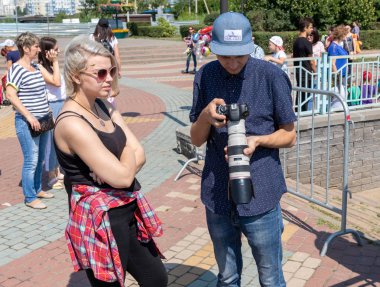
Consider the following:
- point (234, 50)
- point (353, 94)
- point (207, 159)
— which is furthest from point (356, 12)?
point (234, 50)

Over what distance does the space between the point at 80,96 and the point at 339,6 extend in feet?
93.7

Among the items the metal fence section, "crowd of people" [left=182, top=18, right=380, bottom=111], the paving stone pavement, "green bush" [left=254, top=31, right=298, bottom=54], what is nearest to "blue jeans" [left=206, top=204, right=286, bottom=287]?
the paving stone pavement

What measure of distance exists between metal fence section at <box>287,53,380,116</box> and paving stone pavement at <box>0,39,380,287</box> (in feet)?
7.89

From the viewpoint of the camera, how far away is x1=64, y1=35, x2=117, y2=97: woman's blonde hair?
8.12 ft

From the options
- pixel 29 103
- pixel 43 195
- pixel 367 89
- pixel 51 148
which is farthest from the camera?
pixel 367 89

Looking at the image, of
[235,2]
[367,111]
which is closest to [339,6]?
[235,2]

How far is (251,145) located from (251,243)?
590mm

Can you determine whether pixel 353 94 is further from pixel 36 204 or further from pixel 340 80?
pixel 36 204

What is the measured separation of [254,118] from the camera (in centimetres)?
252

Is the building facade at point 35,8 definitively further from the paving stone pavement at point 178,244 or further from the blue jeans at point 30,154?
the blue jeans at point 30,154

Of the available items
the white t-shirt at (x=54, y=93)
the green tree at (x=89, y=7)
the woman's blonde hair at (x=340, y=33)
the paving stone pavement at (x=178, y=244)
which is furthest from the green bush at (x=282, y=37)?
the green tree at (x=89, y=7)

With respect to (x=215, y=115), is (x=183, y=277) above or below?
below

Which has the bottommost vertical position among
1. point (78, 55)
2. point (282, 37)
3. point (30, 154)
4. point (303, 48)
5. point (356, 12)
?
point (30, 154)

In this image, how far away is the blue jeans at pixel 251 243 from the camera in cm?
261
